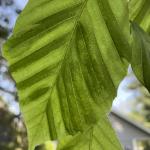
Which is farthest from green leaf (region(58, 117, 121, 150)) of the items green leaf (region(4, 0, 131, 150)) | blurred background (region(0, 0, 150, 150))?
blurred background (region(0, 0, 150, 150))

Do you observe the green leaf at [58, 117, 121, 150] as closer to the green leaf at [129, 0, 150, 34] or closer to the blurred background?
the green leaf at [129, 0, 150, 34]

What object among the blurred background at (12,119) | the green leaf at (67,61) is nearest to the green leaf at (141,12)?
the green leaf at (67,61)

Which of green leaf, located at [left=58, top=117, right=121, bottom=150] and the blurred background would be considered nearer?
green leaf, located at [left=58, top=117, right=121, bottom=150]

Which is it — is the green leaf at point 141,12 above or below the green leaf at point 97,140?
above

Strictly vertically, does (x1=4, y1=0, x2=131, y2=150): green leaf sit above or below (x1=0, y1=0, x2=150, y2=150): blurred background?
above

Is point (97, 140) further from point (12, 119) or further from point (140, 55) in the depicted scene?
point (12, 119)

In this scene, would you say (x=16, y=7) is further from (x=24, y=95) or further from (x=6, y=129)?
(x=24, y=95)

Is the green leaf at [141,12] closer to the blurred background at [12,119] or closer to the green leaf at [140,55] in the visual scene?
the green leaf at [140,55]

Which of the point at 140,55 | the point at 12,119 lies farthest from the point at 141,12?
the point at 12,119

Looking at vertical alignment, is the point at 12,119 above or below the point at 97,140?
below
